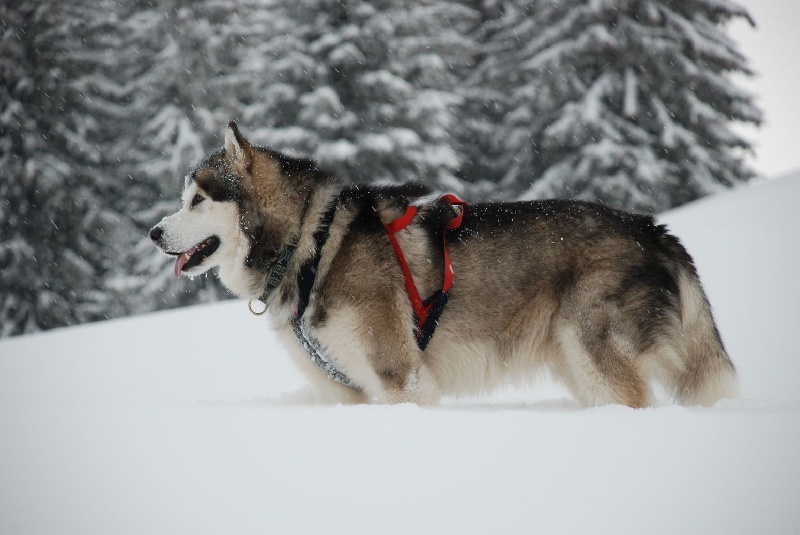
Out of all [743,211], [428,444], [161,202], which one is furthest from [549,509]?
[161,202]

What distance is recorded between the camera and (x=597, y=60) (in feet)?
52.1

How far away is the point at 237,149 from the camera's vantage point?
4051 millimetres

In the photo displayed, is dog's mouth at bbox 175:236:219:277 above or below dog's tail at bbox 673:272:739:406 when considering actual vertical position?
above

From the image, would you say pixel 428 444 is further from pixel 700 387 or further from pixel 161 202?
pixel 161 202

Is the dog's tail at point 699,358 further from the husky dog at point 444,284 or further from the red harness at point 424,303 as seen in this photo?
the red harness at point 424,303

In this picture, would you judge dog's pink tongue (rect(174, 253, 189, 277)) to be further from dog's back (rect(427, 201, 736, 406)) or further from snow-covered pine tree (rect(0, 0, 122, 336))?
snow-covered pine tree (rect(0, 0, 122, 336))

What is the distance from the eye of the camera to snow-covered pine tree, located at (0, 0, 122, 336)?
16375 mm

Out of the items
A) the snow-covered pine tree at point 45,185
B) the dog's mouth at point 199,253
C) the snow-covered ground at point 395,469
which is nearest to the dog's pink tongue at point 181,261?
the dog's mouth at point 199,253

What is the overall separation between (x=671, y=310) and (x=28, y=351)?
6337mm

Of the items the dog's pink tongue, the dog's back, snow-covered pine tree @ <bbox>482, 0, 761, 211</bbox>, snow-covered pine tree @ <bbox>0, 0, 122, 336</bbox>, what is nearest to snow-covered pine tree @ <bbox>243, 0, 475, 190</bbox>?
snow-covered pine tree @ <bbox>482, 0, 761, 211</bbox>

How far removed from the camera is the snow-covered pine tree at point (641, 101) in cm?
1529

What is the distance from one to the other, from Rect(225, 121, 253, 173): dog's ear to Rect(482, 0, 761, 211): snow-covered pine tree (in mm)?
12615

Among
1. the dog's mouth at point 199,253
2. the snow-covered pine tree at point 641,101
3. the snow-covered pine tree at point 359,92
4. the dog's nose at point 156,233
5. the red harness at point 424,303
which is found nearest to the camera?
the red harness at point 424,303

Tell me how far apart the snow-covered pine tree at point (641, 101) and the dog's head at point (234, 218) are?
12593 mm
